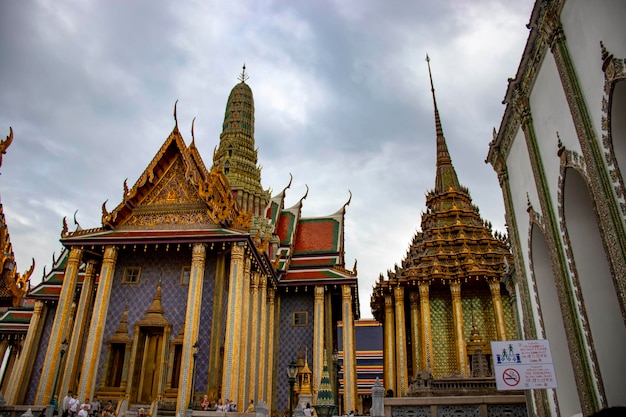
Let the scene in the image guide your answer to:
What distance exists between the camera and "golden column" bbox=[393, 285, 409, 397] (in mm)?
19766

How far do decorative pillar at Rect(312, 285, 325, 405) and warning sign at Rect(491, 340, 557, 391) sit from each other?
11.1 meters

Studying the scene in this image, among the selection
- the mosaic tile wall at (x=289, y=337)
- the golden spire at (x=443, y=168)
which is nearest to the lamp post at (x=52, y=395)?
the mosaic tile wall at (x=289, y=337)

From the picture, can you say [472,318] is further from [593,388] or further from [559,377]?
[593,388]

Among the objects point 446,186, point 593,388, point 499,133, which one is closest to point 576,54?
point 499,133

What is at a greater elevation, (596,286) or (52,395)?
(596,286)

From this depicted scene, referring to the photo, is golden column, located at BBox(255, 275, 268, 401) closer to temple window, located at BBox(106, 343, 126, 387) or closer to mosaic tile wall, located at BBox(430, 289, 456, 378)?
temple window, located at BBox(106, 343, 126, 387)

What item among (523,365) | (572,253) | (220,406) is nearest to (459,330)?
(220,406)

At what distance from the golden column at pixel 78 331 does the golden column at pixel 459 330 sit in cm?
1359

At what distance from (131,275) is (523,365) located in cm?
1295

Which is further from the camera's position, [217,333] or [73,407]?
[217,333]

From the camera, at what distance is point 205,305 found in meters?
15.2

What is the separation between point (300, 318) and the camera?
19891 mm

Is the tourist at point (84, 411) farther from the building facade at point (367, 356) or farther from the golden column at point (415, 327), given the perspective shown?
the building facade at point (367, 356)

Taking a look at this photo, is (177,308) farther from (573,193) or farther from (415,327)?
(573,193)
